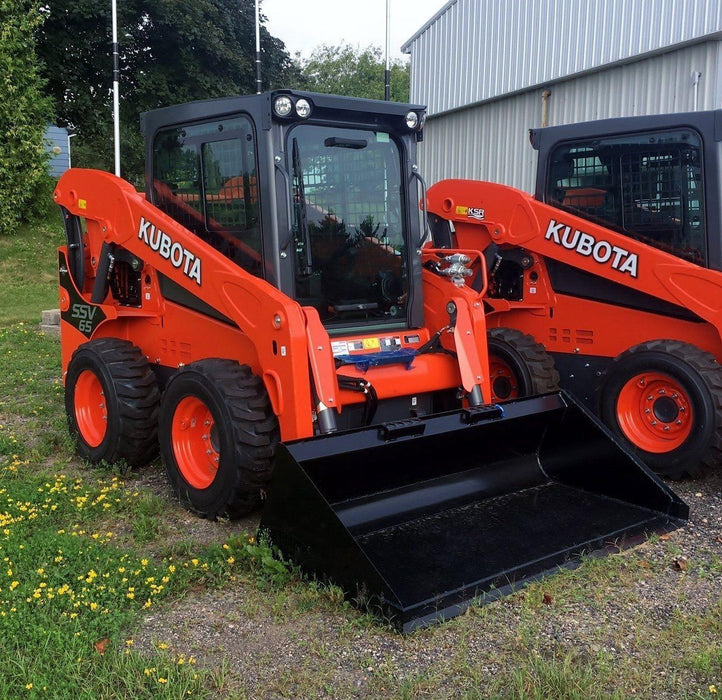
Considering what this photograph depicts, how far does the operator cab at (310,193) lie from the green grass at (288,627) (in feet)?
5.25

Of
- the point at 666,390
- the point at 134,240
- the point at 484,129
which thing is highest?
the point at 484,129

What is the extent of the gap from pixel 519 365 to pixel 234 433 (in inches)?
107

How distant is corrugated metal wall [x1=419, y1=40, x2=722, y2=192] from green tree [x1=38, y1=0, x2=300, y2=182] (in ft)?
26.7

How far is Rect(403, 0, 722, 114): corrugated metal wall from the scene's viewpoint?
10.2m

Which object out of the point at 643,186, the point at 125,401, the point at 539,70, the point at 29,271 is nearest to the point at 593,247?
the point at 643,186

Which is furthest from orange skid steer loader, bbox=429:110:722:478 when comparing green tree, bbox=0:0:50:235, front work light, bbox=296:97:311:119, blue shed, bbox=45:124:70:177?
blue shed, bbox=45:124:70:177

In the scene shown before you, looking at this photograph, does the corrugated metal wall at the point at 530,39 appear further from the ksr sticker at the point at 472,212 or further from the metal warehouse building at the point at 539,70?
the ksr sticker at the point at 472,212

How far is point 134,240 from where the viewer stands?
5.52 meters

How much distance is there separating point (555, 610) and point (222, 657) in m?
1.49

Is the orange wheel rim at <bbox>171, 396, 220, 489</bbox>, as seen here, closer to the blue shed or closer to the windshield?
the windshield

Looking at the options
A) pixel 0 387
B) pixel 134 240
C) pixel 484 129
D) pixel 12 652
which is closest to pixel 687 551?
pixel 12 652

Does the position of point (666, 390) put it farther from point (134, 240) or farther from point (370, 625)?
point (134, 240)

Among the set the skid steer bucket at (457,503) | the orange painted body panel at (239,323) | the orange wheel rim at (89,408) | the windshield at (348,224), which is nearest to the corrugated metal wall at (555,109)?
the orange painted body panel at (239,323)

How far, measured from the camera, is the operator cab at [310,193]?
4672 millimetres
